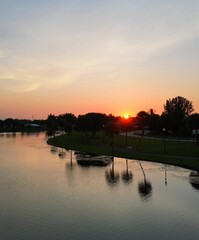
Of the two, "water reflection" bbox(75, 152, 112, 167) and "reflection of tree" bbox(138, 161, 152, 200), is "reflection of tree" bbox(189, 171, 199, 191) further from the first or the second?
"water reflection" bbox(75, 152, 112, 167)

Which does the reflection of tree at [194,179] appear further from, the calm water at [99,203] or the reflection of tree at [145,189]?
the reflection of tree at [145,189]

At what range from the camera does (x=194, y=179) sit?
1779 inches

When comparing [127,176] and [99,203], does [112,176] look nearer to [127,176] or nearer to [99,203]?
[127,176]

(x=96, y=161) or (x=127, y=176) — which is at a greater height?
(x=96, y=161)

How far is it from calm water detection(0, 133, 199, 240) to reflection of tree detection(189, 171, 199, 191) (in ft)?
0.35

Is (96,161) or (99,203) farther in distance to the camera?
(96,161)

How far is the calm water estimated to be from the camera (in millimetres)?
26500

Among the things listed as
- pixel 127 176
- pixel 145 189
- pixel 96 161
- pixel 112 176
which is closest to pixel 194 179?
pixel 145 189

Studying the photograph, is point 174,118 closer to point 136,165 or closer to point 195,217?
point 136,165

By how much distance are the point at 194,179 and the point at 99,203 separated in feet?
51.5

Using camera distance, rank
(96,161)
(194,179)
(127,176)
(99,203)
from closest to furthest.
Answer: (99,203), (194,179), (127,176), (96,161)

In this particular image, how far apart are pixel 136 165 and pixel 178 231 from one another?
33164 millimetres

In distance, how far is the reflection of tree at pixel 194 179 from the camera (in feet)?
136

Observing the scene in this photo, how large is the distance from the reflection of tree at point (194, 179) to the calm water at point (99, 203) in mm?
108
